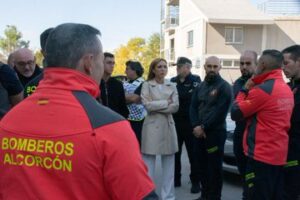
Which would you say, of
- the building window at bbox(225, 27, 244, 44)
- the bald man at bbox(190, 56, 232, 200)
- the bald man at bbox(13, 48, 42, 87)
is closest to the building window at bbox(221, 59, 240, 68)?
the building window at bbox(225, 27, 244, 44)

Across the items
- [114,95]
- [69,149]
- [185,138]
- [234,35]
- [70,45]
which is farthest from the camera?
[234,35]

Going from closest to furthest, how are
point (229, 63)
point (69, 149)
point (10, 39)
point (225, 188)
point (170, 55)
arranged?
point (69, 149), point (225, 188), point (229, 63), point (170, 55), point (10, 39)

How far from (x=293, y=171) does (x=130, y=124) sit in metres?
1.76

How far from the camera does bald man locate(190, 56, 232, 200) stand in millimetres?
5680

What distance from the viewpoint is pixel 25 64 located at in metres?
5.07

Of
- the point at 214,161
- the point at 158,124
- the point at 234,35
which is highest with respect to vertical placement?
the point at 234,35

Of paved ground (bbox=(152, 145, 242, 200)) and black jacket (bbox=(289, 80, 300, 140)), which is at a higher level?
black jacket (bbox=(289, 80, 300, 140))

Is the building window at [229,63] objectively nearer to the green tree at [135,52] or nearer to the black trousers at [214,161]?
the green tree at [135,52]

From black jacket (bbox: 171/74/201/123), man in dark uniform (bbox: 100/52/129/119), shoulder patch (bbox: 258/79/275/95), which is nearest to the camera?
shoulder patch (bbox: 258/79/275/95)

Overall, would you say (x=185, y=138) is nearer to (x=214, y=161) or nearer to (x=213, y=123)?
(x=214, y=161)

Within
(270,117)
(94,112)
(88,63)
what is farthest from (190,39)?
(94,112)

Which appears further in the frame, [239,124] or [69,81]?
[239,124]

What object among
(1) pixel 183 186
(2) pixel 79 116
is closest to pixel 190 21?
(1) pixel 183 186

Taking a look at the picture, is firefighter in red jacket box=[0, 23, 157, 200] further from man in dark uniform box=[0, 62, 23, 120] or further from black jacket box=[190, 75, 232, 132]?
black jacket box=[190, 75, 232, 132]
